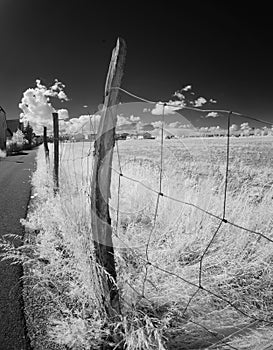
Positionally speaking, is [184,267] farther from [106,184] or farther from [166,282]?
[106,184]

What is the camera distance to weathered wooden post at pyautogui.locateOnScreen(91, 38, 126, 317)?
172 cm

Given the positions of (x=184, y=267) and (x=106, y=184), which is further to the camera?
(x=184, y=267)

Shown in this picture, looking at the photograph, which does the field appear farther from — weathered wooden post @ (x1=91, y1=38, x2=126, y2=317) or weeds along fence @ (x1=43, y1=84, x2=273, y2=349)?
weathered wooden post @ (x1=91, y1=38, x2=126, y2=317)

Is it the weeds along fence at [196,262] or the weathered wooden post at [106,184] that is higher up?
the weathered wooden post at [106,184]

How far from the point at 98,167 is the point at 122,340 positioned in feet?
3.84

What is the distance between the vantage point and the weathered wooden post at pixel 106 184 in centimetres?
172

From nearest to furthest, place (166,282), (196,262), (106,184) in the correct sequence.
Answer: (106,184) → (166,282) → (196,262)

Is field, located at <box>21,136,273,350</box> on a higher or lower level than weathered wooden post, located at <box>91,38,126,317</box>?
lower

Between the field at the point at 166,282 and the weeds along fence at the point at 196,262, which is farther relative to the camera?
the weeds along fence at the point at 196,262

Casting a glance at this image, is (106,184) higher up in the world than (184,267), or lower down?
higher up

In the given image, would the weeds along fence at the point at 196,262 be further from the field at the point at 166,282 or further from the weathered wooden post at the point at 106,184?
the weathered wooden post at the point at 106,184

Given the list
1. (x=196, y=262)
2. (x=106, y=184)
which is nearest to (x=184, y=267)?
(x=196, y=262)

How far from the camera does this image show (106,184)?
174cm

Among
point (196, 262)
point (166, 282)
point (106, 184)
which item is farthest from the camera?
point (196, 262)
